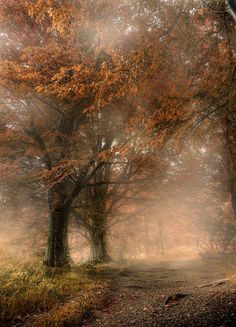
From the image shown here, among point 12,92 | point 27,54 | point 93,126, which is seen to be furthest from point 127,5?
point 93,126

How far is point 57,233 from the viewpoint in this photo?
12.4 m

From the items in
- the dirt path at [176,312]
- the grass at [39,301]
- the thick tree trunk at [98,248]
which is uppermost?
the thick tree trunk at [98,248]

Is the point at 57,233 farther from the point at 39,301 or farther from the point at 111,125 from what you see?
the point at 39,301

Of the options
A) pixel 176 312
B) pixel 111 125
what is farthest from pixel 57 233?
pixel 176 312

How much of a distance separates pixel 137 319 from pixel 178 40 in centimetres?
581

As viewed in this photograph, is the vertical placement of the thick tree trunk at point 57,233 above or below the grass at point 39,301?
above

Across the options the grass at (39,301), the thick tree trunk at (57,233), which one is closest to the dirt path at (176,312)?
the grass at (39,301)

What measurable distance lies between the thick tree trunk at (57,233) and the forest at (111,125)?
0.14 ft

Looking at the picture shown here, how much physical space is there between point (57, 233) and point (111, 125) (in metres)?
4.90

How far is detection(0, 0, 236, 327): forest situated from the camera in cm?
566

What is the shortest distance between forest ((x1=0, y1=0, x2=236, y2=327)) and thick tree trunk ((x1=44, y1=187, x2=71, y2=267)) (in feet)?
0.14

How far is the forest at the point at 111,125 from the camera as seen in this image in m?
5.66

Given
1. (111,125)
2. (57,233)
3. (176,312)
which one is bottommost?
(176,312)

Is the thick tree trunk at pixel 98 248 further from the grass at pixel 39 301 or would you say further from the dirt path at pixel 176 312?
the dirt path at pixel 176 312
